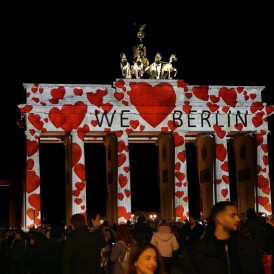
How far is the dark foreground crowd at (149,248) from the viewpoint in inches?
325

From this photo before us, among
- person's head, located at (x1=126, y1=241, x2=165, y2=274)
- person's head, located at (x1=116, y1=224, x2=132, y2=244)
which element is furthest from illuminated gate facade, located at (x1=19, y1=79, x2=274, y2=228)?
person's head, located at (x1=126, y1=241, x2=165, y2=274)

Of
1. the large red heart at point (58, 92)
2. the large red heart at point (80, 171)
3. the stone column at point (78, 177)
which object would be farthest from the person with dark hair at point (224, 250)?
the large red heart at point (58, 92)

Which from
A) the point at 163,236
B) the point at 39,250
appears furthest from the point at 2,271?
the point at 163,236

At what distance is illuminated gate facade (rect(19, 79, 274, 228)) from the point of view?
5575 centimetres

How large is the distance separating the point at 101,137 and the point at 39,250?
157ft

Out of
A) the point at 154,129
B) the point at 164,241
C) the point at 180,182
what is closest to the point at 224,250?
the point at 164,241

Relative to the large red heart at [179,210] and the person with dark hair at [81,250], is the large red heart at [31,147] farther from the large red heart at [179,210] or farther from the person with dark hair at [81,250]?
the person with dark hair at [81,250]

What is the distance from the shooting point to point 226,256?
834 centimetres

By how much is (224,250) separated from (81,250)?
447 centimetres

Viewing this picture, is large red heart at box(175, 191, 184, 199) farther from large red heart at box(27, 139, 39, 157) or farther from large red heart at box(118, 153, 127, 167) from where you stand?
large red heart at box(27, 139, 39, 157)

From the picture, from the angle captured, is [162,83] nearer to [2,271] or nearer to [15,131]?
[15,131]

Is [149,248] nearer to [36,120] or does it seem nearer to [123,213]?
[123,213]

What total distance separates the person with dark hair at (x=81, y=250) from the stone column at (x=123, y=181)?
43.0 meters

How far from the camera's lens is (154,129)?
57.4 m
